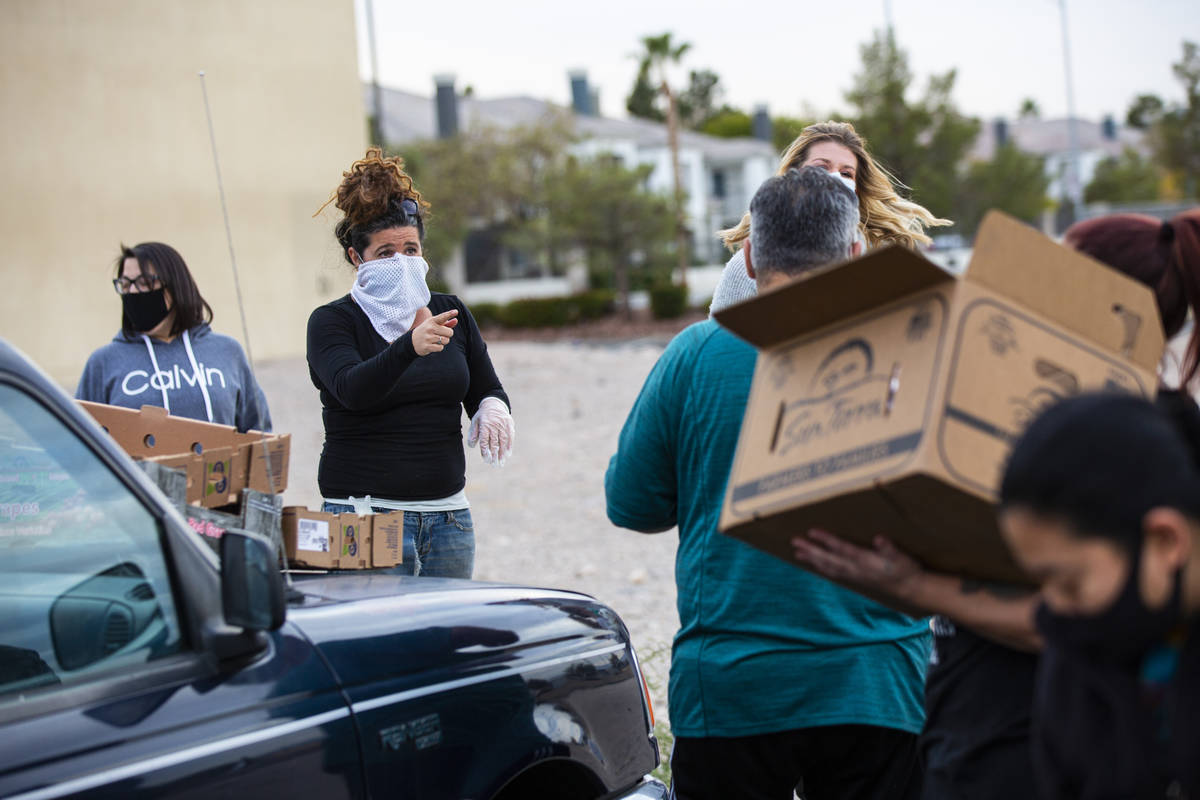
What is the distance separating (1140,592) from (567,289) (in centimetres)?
4054

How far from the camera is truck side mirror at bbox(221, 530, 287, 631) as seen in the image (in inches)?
85.2

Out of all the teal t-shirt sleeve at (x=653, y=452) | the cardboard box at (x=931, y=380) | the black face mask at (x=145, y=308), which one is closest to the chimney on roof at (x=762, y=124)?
the black face mask at (x=145, y=308)

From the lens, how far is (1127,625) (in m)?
1.41

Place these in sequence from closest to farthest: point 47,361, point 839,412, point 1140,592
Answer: point 1140,592 < point 839,412 < point 47,361

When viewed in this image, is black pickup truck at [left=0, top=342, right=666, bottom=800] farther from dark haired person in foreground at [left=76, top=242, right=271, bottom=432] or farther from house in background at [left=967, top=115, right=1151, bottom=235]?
house in background at [left=967, top=115, right=1151, bottom=235]

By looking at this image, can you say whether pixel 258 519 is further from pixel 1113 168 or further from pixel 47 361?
pixel 1113 168

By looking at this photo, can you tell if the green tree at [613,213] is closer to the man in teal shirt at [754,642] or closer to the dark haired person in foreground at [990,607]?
the man in teal shirt at [754,642]

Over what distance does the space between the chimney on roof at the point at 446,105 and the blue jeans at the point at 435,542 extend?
1846 inches

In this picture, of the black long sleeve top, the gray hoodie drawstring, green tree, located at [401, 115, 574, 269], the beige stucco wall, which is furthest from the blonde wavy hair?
green tree, located at [401, 115, 574, 269]

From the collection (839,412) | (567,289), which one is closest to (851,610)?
(839,412)

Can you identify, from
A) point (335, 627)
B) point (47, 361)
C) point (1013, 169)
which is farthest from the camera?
point (1013, 169)

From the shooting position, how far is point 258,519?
2850mm

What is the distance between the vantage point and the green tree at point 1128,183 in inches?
2371

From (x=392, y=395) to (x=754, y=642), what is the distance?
1605 mm
